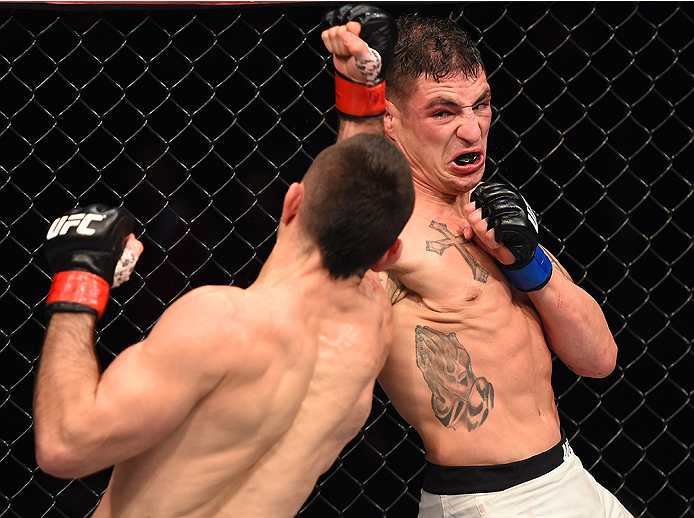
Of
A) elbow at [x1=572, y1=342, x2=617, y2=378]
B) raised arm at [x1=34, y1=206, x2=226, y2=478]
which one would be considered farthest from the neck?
elbow at [x1=572, y1=342, x2=617, y2=378]

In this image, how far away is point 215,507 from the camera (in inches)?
42.1

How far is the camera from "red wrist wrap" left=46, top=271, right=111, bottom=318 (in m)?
1.04

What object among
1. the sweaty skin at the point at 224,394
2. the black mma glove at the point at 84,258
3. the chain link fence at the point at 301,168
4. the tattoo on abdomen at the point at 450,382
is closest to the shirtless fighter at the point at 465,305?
the tattoo on abdomen at the point at 450,382

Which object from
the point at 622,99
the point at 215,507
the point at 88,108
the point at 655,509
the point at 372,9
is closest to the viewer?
the point at 215,507

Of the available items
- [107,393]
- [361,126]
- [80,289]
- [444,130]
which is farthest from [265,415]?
[444,130]

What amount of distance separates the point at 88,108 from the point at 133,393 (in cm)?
138

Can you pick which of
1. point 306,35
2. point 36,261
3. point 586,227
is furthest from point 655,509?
point 36,261

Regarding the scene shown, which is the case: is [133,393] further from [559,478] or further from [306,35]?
[306,35]

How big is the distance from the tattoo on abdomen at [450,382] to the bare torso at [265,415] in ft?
0.92

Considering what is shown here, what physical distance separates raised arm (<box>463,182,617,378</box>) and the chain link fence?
2.53 feet

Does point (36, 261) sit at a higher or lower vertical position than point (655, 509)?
higher

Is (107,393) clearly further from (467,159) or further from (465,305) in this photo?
(467,159)

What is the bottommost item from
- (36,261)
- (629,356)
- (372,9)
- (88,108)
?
(629,356)

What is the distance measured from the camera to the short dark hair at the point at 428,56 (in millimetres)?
1501
